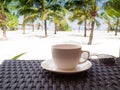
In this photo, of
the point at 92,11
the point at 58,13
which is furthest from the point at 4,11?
the point at 92,11

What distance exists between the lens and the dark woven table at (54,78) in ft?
1.42

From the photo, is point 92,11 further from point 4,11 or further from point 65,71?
point 65,71

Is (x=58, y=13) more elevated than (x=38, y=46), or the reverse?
(x=58, y=13)

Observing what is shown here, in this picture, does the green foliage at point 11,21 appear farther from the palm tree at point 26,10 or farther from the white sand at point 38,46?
the white sand at point 38,46

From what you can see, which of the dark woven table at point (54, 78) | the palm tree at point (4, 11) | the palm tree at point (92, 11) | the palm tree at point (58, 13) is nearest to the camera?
the dark woven table at point (54, 78)

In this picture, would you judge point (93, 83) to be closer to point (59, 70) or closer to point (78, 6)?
point (59, 70)

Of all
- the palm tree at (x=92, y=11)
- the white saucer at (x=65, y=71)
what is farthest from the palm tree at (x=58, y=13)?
the white saucer at (x=65, y=71)

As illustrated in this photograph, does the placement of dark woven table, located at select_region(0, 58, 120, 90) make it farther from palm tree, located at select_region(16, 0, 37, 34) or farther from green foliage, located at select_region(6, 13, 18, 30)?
palm tree, located at select_region(16, 0, 37, 34)

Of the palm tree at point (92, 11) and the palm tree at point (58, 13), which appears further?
the palm tree at point (58, 13)

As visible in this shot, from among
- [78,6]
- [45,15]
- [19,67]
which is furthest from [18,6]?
[19,67]

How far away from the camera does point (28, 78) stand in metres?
0.48

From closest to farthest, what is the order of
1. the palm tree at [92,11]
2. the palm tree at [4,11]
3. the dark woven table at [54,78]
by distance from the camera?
the dark woven table at [54,78], the palm tree at [4,11], the palm tree at [92,11]

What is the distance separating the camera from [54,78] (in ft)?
1.60

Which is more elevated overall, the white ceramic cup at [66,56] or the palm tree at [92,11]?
the palm tree at [92,11]
